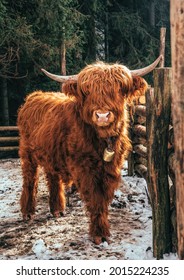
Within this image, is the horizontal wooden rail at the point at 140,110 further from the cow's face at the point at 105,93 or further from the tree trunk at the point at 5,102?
the tree trunk at the point at 5,102

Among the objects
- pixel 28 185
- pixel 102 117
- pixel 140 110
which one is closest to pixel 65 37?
pixel 140 110

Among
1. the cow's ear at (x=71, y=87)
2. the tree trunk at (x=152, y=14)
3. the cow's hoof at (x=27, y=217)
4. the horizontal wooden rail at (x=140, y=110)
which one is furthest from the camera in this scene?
the tree trunk at (x=152, y=14)

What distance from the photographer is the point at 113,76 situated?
3.92 metres

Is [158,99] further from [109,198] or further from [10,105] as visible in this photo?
[10,105]

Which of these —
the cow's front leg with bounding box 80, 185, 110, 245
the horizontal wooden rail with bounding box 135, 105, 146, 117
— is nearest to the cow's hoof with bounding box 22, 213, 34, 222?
the cow's front leg with bounding box 80, 185, 110, 245

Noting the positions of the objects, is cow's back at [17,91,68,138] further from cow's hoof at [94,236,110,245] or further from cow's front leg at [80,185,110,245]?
cow's hoof at [94,236,110,245]

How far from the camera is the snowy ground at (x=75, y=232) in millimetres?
4211

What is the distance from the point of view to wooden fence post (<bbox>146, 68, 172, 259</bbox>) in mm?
3688

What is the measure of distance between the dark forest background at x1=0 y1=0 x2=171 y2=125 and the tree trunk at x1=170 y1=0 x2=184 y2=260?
23.9ft

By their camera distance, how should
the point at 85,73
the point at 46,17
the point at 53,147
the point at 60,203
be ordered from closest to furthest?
the point at 85,73
the point at 53,147
the point at 60,203
the point at 46,17

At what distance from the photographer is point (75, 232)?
16.0 ft

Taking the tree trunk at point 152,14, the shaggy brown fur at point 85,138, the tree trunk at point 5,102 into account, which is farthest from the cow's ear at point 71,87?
the tree trunk at point 152,14
